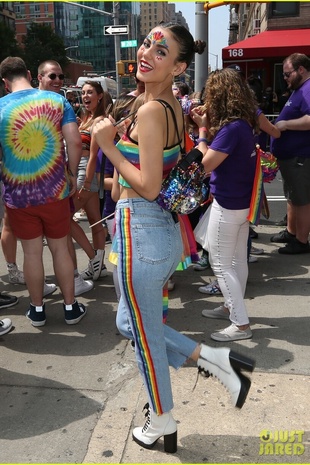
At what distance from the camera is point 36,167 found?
12.0ft

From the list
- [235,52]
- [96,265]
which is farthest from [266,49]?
[96,265]

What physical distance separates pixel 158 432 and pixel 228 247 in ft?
4.95

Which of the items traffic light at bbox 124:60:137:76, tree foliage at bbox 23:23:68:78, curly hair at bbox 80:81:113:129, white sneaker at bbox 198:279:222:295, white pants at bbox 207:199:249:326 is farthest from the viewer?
tree foliage at bbox 23:23:68:78

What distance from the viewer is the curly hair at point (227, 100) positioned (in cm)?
337

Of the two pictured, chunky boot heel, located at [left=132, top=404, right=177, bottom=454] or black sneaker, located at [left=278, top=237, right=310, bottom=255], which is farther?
black sneaker, located at [left=278, top=237, right=310, bottom=255]

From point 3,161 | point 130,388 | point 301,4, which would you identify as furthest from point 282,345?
point 301,4

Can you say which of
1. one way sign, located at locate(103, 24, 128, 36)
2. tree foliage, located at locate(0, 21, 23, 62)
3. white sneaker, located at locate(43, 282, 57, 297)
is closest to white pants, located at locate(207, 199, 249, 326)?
white sneaker, located at locate(43, 282, 57, 297)

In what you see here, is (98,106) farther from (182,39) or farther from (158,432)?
(158,432)

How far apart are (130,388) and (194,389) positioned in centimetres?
38

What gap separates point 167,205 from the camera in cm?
222

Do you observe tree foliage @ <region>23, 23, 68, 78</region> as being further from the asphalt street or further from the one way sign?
the asphalt street

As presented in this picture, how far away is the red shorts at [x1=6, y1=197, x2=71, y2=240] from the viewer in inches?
148

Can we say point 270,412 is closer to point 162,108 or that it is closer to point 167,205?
point 167,205

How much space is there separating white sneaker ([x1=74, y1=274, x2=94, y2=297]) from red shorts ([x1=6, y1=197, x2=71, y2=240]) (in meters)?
0.89
